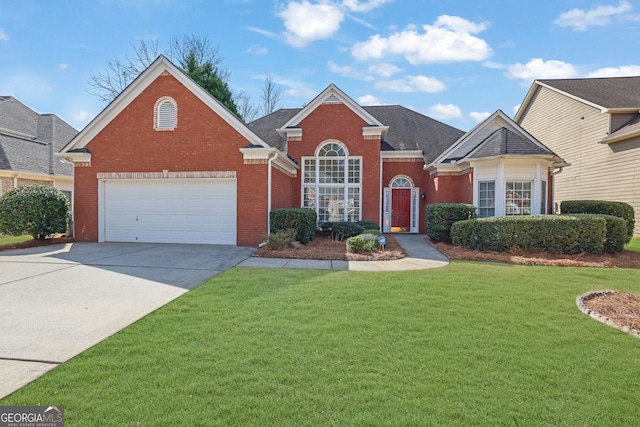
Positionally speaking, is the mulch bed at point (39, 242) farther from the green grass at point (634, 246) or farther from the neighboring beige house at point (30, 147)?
the green grass at point (634, 246)

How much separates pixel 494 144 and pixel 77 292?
14648 millimetres

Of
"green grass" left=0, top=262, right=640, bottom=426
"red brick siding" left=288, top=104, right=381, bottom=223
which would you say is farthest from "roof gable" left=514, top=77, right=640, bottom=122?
"green grass" left=0, top=262, right=640, bottom=426

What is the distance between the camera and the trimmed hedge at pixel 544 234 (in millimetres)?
10523

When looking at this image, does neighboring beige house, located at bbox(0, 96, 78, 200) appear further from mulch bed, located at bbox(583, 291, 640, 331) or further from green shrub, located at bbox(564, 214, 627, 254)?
green shrub, located at bbox(564, 214, 627, 254)

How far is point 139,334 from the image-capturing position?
14.0ft

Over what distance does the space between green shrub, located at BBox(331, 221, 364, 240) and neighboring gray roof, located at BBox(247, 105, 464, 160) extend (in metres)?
5.77

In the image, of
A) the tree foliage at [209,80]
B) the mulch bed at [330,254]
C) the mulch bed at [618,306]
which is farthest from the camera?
the tree foliage at [209,80]

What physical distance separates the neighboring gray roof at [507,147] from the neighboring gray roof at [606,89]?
7.62 m

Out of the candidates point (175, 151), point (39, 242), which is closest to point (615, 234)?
point (175, 151)

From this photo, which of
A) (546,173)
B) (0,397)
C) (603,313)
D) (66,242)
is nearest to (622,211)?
(546,173)

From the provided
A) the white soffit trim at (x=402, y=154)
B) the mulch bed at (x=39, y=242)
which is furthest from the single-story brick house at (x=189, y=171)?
the white soffit trim at (x=402, y=154)

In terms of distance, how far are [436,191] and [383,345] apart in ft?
44.3

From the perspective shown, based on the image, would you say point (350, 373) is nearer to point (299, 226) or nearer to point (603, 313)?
point (603, 313)

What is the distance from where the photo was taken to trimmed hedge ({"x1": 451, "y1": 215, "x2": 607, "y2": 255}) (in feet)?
34.5
